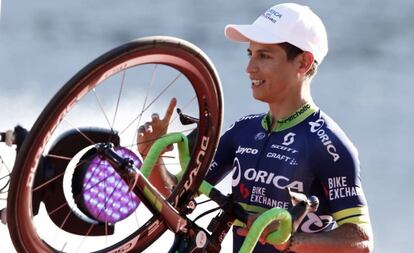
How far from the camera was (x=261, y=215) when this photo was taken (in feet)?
14.8

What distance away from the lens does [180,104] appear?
287 inches

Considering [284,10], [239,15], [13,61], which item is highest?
[239,15]

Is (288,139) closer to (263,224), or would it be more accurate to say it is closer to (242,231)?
(242,231)

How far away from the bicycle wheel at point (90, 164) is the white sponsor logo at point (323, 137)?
15.1 inches

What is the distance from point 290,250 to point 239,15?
4.13 meters

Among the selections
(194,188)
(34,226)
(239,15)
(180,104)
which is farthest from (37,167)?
(239,15)

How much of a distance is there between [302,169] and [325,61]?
3.89 meters

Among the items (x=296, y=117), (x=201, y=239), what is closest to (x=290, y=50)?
(x=296, y=117)

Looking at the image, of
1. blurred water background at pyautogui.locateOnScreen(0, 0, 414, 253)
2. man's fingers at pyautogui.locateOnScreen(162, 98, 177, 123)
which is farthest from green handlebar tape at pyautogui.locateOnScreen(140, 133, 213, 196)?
blurred water background at pyautogui.locateOnScreen(0, 0, 414, 253)

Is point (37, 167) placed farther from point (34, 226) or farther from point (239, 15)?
point (239, 15)

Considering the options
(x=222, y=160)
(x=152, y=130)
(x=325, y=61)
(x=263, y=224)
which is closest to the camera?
(x=263, y=224)

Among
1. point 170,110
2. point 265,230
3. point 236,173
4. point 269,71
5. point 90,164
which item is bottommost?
point 265,230

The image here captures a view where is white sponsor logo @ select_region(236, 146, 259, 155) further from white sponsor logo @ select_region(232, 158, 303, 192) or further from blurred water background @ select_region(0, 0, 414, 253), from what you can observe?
blurred water background @ select_region(0, 0, 414, 253)

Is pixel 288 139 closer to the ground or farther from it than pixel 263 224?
farther from it
